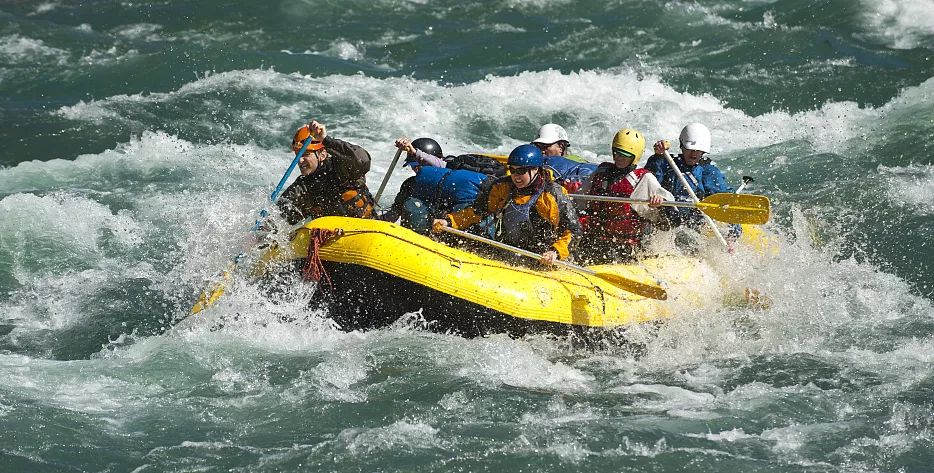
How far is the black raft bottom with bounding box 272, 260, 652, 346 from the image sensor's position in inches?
308

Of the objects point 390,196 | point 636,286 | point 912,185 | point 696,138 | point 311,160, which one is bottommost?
point 390,196

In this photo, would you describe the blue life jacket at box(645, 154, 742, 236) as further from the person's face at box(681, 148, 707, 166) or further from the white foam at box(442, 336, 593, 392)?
the white foam at box(442, 336, 593, 392)

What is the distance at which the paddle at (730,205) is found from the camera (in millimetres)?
8562

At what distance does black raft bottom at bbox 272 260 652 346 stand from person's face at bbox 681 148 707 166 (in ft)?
6.75

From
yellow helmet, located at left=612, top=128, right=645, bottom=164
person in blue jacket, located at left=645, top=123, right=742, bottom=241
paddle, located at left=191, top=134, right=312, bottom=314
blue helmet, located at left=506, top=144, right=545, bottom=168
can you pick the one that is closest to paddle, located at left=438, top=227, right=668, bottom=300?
blue helmet, located at left=506, top=144, right=545, bottom=168

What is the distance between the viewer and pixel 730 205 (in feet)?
28.4

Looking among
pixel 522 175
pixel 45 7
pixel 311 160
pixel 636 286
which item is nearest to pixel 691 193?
pixel 636 286

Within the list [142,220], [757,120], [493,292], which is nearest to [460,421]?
[493,292]

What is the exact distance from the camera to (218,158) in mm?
13664

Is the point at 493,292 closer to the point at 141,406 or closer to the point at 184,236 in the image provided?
the point at 141,406

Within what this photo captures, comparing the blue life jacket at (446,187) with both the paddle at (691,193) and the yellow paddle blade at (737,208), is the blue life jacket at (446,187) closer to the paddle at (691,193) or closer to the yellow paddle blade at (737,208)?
the paddle at (691,193)

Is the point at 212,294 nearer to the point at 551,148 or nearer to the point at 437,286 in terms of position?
the point at 437,286

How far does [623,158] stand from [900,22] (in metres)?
9.81

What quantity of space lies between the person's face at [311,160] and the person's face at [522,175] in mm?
1555
